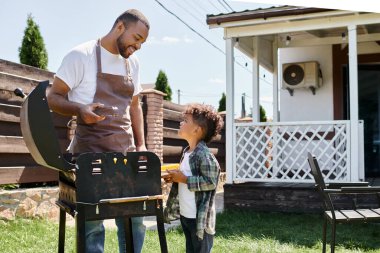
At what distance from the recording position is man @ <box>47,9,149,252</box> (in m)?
2.70

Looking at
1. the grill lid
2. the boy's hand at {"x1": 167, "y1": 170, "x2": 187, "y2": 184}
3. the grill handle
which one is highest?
the grill lid

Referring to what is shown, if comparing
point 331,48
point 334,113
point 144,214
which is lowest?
point 144,214

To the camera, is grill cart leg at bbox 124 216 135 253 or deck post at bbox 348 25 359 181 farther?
deck post at bbox 348 25 359 181

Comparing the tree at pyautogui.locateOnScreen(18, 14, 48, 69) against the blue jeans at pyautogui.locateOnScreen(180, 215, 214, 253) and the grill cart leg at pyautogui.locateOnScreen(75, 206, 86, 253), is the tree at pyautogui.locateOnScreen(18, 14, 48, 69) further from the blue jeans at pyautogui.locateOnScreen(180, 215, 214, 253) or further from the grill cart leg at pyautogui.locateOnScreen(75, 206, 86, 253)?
the grill cart leg at pyautogui.locateOnScreen(75, 206, 86, 253)

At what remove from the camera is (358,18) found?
22.7 ft

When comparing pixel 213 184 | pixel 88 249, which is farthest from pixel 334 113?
pixel 88 249

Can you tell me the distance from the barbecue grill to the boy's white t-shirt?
49 cm

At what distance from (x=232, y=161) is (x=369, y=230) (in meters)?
2.42

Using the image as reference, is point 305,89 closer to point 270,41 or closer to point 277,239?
point 270,41

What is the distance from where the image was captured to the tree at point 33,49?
371 inches

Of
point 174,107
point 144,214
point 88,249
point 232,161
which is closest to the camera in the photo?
point 144,214

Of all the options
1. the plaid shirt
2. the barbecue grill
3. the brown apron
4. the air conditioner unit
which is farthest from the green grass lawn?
the air conditioner unit

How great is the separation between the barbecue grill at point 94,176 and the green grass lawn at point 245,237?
86.5 inches

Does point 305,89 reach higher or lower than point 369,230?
higher
